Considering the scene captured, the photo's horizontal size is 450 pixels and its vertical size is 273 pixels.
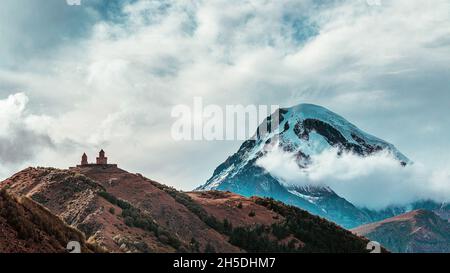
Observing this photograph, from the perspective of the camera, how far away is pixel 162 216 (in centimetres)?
8594

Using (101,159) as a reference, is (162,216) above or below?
below

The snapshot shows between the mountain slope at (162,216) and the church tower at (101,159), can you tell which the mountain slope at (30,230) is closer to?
the mountain slope at (162,216)

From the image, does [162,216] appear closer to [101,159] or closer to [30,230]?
[101,159]

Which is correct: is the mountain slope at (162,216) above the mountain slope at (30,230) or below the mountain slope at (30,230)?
above

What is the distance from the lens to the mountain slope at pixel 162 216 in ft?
225

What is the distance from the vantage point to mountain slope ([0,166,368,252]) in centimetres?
6844

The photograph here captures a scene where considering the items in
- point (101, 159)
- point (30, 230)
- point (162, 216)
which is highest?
point (101, 159)

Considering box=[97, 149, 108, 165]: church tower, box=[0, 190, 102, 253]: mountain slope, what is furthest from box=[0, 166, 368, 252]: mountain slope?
box=[0, 190, 102, 253]: mountain slope

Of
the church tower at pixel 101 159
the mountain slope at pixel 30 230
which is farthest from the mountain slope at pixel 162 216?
the mountain slope at pixel 30 230

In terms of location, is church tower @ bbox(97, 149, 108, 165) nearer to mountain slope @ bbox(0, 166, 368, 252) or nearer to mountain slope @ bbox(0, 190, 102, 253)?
mountain slope @ bbox(0, 166, 368, 252)

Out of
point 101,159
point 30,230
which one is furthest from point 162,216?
point 30,230
